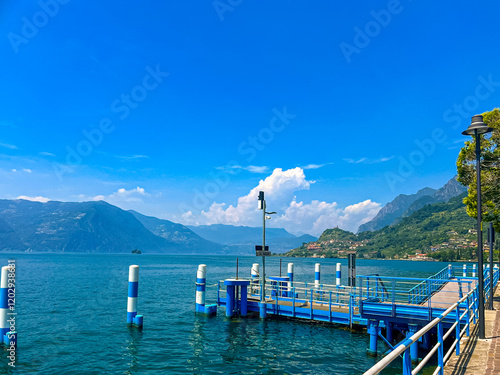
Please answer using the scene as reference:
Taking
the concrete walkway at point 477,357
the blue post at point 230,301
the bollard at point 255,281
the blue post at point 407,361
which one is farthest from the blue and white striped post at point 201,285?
the blue post at point 407,361

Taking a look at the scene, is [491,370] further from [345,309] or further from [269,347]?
[345,309]

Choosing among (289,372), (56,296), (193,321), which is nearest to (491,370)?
(289,372)

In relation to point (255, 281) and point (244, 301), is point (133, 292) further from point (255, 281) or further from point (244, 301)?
point (255, 281)

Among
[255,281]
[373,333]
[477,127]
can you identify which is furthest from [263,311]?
[477,127]

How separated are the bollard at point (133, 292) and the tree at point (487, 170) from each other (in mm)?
20850

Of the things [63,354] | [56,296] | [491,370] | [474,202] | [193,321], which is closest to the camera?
[491,370]

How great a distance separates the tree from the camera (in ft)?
73.1

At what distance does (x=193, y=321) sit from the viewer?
2728 centimetres

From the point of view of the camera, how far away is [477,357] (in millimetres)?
9328

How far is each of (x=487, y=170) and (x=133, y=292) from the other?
73.4ft

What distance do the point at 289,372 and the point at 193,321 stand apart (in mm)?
12238

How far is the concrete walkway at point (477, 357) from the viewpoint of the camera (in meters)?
8.23

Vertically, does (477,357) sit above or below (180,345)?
above

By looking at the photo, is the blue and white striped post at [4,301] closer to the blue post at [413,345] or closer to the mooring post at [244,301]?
the mooring post at [244,301]
